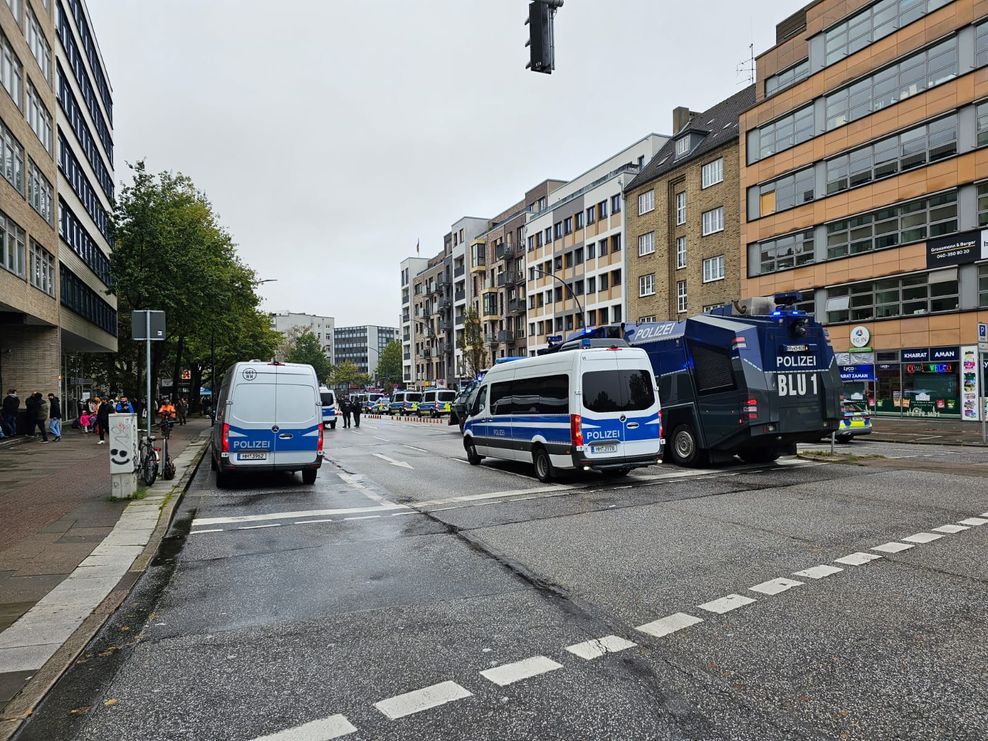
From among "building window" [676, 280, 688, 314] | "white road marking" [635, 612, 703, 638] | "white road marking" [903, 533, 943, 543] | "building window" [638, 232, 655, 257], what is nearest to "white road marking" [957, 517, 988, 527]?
"white road marking" [903, 533, 943, 543]

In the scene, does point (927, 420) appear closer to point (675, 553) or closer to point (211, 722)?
point (675, 553)

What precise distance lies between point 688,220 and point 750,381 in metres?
34.2

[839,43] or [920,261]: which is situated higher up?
[839,43]

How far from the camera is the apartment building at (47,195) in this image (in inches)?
963

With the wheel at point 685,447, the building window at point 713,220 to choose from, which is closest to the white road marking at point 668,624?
the wheel at point 685,447

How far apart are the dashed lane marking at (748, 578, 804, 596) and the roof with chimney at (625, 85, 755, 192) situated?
4008cm

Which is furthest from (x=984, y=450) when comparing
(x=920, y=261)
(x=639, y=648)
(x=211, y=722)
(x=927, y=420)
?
(x=211, y=722)

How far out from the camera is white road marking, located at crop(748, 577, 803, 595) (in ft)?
18.5

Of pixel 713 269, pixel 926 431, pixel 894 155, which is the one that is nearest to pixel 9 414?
pixel 926 431

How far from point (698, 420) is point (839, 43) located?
93.7 ft

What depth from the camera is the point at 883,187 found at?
32.3 m

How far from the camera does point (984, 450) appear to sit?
60.0 ft

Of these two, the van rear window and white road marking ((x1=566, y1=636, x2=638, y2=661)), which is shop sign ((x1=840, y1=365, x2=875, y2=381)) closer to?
the van rear window

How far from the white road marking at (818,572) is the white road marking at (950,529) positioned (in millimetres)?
2287
